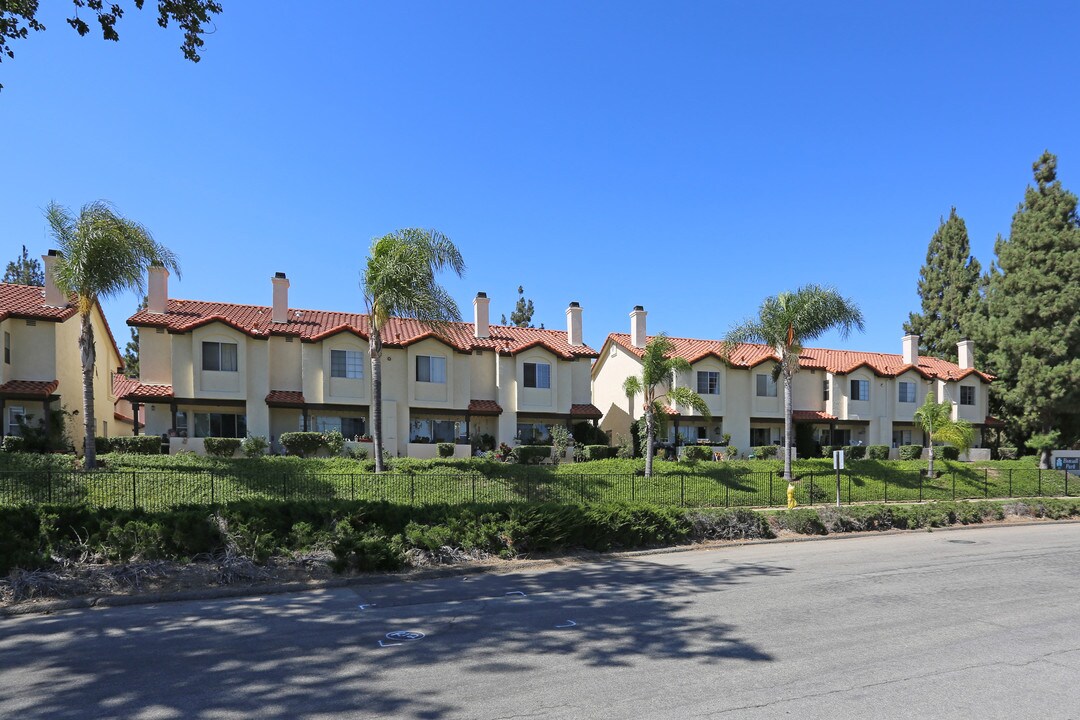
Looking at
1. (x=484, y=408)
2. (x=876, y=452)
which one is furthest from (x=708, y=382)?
(x=484, y=408)

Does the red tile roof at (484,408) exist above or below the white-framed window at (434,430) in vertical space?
above

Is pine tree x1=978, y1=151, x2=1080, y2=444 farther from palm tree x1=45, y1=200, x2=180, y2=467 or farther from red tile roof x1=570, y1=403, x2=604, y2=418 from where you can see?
palm tree x1=45, y1=200, x2=180, y2=467

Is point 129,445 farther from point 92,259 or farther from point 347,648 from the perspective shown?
point 347,648

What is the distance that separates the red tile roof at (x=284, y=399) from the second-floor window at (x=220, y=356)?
79.2 inches

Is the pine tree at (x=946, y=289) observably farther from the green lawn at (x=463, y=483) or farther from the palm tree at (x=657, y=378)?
the palm tree at (x=657, y=378)

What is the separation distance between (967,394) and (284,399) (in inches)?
1693

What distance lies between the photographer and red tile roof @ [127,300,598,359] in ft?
95.0

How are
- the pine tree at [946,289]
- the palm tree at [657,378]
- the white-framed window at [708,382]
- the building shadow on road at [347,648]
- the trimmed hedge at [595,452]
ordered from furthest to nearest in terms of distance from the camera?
the pine tree at [946,289], the white-framed window at [708,382], the trimmed hedge at [595,452], the palm tree at [657,378], the building shadow on road at [347,648]

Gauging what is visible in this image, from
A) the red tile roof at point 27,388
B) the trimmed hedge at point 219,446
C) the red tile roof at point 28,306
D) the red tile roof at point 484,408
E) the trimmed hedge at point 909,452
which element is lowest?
the trimmed hedge at point 909,452

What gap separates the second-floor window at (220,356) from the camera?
94.9ft

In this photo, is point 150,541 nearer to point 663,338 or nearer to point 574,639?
point 574,639

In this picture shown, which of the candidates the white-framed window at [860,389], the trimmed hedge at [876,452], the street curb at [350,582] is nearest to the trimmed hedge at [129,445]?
the street curb at [350,582]

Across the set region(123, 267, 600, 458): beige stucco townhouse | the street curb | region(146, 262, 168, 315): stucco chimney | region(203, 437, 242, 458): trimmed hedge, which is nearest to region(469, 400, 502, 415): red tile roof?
region(123, 267, 600, 458): beige stucco townhouse

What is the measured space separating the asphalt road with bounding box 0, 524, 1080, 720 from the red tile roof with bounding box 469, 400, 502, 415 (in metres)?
20.9
